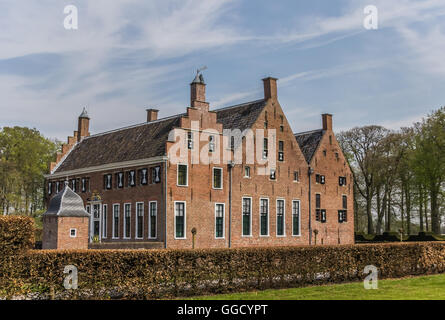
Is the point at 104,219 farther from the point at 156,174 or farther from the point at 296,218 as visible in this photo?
Result: the point at 296,218

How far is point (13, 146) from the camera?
5216 centimetres

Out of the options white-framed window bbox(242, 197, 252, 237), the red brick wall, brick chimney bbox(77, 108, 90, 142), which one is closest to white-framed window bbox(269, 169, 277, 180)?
white-framed window bbox(242, 197, 252, 237)

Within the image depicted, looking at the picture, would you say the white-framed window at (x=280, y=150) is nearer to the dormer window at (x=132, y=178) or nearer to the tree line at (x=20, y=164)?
the dormer window at (x=132, y=178)

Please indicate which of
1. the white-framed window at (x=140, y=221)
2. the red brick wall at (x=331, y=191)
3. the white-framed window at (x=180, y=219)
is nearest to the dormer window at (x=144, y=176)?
the white-framed window at (x=140, y=221)

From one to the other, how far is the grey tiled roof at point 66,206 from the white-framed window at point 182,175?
7.59 metres

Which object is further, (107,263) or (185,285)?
(185,285)

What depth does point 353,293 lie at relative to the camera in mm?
15398

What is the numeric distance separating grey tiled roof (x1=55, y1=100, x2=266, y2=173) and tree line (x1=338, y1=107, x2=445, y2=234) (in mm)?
17183

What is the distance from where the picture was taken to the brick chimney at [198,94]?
1400 inches

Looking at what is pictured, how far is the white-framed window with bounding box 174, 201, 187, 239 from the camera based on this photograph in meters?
33.6

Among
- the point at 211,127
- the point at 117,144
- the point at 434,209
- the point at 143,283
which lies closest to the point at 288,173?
the point at 211,127
